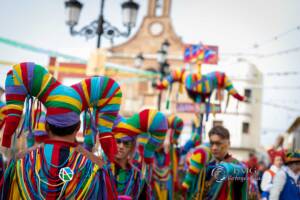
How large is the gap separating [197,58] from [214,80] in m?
0.81

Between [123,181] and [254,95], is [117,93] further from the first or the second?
[254,95]

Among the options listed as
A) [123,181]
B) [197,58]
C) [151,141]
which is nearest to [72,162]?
[123,181]

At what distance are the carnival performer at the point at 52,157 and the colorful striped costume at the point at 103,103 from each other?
142mm

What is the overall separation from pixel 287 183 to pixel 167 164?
2.62 meters

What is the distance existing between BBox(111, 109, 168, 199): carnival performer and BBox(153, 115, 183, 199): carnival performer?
1728mm

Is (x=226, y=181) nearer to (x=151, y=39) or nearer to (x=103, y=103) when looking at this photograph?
(x=103, y=103)

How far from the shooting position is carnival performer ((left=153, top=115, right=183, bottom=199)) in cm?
745

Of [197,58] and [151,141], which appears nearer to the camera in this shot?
[151,141]

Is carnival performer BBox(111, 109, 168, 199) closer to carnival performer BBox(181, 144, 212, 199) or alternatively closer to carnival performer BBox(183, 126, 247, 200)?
carnival performer BBox(181, 144, 212, 199)

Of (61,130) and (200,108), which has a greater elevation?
(200,108)

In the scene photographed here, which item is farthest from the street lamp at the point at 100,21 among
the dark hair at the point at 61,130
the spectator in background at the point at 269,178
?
the dark hair at the point at 61,130

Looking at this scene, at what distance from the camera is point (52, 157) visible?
125 inches

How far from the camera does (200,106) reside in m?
8.72

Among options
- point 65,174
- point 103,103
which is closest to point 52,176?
point 65,174
